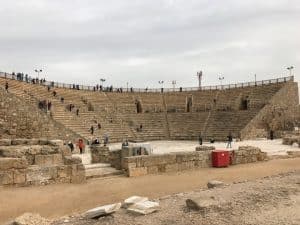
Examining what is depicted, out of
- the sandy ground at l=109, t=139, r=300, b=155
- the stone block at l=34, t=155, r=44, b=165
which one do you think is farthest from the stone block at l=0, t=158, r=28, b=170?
the sandy ground at l=109, t=139, r=300, b=155

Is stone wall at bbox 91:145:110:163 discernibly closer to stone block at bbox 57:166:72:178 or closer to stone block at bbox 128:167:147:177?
stone block at bbox 128:167:147:177

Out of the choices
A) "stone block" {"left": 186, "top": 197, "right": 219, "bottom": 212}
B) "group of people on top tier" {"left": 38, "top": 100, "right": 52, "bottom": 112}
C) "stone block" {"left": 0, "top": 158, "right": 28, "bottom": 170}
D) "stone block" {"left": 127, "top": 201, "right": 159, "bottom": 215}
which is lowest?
"stone block" {"left": 127, "top": 201, "right": 159, "bottom": 215}

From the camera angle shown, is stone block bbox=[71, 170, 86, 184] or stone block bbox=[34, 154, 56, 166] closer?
stone block bbox=[71, 170, 86, 184]

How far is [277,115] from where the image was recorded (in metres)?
47.6

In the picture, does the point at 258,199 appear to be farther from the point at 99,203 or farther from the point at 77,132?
the point at 77,132

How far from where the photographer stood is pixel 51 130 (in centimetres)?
3362

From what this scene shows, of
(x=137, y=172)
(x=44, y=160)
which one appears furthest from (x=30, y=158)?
(x=137, y=172)

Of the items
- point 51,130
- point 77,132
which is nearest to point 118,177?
point 51,130

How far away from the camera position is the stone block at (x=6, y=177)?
14.5 meters

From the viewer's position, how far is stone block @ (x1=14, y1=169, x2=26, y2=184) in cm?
1477

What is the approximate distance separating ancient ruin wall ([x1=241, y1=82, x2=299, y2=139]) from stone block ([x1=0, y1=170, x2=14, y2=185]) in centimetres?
3166

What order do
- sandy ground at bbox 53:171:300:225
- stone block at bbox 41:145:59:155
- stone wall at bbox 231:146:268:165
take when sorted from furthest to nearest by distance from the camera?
stone wall at bbox 231:146:268:165, stone block at bbox 41:145:59:155, sandy ground at bbox 53:171:300:225

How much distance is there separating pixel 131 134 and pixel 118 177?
28745 mm

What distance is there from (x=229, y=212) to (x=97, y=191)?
6278 millimetres
